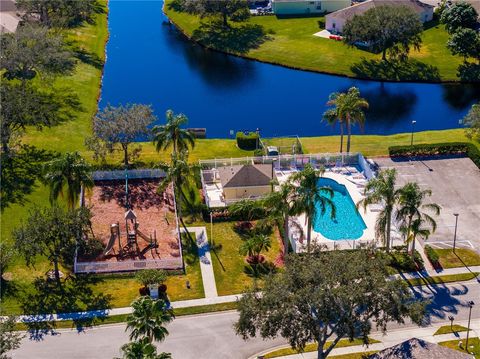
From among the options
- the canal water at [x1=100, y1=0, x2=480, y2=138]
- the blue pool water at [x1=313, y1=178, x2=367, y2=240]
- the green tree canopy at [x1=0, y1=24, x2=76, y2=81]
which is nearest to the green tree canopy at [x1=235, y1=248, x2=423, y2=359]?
the blue pool water at [x1=313, y1=178, x2=367, y2=240]

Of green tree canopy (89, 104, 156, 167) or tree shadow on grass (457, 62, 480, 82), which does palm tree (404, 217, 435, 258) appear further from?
tree shadow on grass (457, 62, 480, 82)

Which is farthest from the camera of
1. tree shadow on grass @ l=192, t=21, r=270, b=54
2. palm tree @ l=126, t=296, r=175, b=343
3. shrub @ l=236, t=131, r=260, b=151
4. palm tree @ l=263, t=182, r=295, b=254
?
tree shadow on grass @ l=192, t=21, r=270, b=54

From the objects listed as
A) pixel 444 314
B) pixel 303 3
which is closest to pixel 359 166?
pixel 444 314

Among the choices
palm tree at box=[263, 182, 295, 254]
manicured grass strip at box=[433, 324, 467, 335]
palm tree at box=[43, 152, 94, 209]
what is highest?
palm tree at box=[43, 152, 94, 209]

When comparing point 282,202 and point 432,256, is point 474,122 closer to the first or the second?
point 432,256

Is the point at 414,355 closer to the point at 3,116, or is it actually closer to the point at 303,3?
the point at 3,116

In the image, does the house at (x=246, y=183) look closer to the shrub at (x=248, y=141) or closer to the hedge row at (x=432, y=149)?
the shrub at (x=248, y=141)
